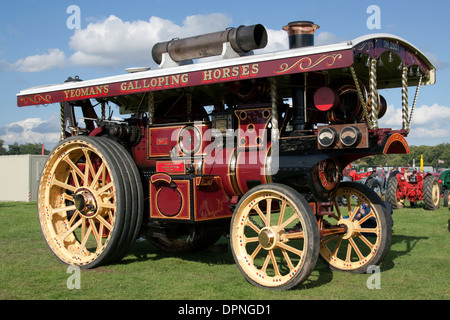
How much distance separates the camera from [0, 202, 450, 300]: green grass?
193 inches

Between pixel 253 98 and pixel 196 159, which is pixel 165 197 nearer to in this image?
pixel 196 159

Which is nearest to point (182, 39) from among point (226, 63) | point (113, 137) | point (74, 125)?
point (226, 63)

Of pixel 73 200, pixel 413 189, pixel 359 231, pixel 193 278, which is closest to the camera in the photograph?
pixel 193 278

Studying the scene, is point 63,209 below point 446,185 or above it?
above

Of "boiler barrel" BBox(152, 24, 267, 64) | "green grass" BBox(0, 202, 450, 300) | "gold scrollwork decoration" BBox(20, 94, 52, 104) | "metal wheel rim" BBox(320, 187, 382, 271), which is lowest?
"green grass" BBox(0, 202, 450, 300)

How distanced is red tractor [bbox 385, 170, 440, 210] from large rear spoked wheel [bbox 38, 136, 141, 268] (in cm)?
1092

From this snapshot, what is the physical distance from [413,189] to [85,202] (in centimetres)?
1232

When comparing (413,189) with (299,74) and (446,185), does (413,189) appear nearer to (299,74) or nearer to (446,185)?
(446,185)

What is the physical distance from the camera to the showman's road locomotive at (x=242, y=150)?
201 inches

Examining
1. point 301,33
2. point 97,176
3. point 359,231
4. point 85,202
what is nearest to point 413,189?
point 359,231

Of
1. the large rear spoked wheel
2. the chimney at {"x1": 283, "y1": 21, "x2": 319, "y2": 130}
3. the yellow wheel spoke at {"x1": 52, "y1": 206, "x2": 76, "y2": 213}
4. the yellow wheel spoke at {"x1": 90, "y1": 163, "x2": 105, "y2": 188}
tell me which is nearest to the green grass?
the large rear spoked wheel

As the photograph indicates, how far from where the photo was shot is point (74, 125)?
7.34 meters

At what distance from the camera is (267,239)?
499 cm

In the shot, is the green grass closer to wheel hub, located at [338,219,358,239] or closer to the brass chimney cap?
wheel hub, located at [338,219,358,239]
